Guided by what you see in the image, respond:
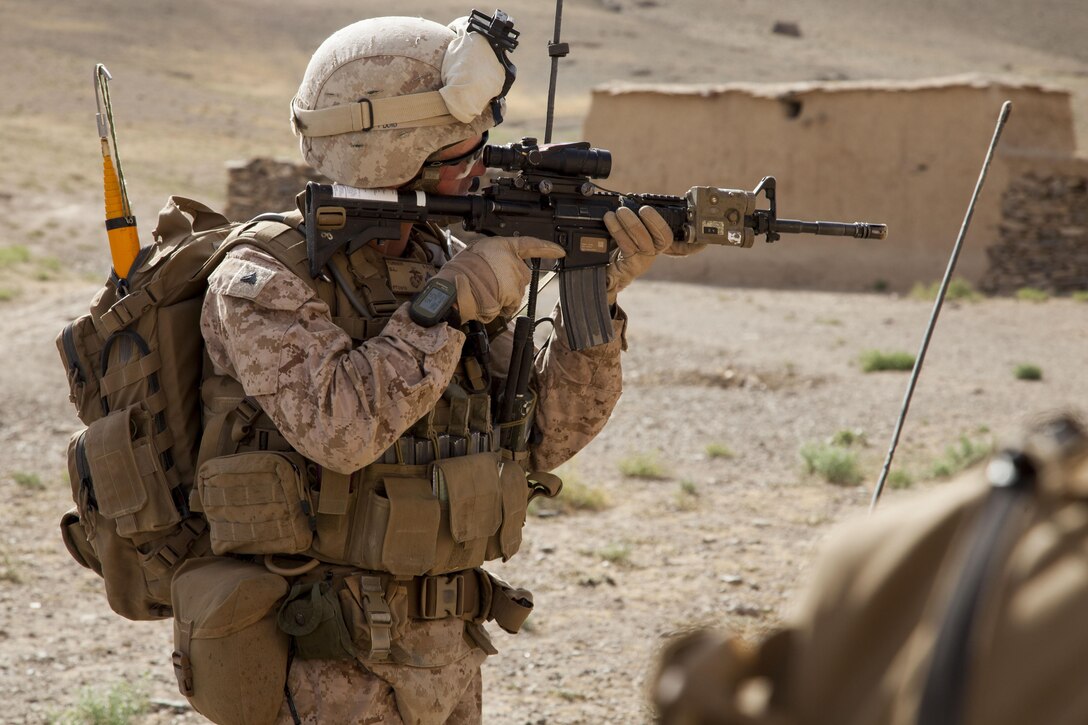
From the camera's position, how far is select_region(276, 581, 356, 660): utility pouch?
7.64 ft

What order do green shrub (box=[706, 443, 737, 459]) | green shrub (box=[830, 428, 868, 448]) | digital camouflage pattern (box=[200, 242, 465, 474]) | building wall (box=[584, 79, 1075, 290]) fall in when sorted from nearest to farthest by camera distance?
1. digital camouflage pattern (box=[200, 242, 465, 474])
2. green shrub (box=[706, 443, 737, 459])
3. green shrub (box=[830, 428, 868, 448])
4. building wall (box=[584, 79, 1075, 290])

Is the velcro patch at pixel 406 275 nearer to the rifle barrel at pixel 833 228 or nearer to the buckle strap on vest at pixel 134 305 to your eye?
the buckle strap on vest at pixel 134 305

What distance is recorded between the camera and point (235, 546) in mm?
2350

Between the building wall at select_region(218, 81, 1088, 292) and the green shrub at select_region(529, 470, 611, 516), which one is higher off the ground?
the building wall at select_region(218, 81, 1088, 292)

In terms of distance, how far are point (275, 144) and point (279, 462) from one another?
27866 mm

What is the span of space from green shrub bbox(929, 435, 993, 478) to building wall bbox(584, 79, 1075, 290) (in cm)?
730

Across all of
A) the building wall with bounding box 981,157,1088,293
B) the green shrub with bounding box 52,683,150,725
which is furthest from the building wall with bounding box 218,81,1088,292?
the green shrub with bounding box 52,683,150,725

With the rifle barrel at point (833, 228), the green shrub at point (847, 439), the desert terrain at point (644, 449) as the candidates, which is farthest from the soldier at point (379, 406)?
the green shrub at point (847, 439)

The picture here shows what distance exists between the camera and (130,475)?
95.0 inches

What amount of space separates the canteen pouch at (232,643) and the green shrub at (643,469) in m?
5.06

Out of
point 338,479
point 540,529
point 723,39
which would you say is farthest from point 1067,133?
point 723,39

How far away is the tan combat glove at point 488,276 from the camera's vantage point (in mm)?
2455

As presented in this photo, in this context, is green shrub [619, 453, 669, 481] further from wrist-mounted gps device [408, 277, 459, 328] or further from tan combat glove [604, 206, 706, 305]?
wrist-mounted gps device [408, 277, 459, 328]

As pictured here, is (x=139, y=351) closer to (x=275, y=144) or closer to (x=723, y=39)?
(x=275, y=144)
